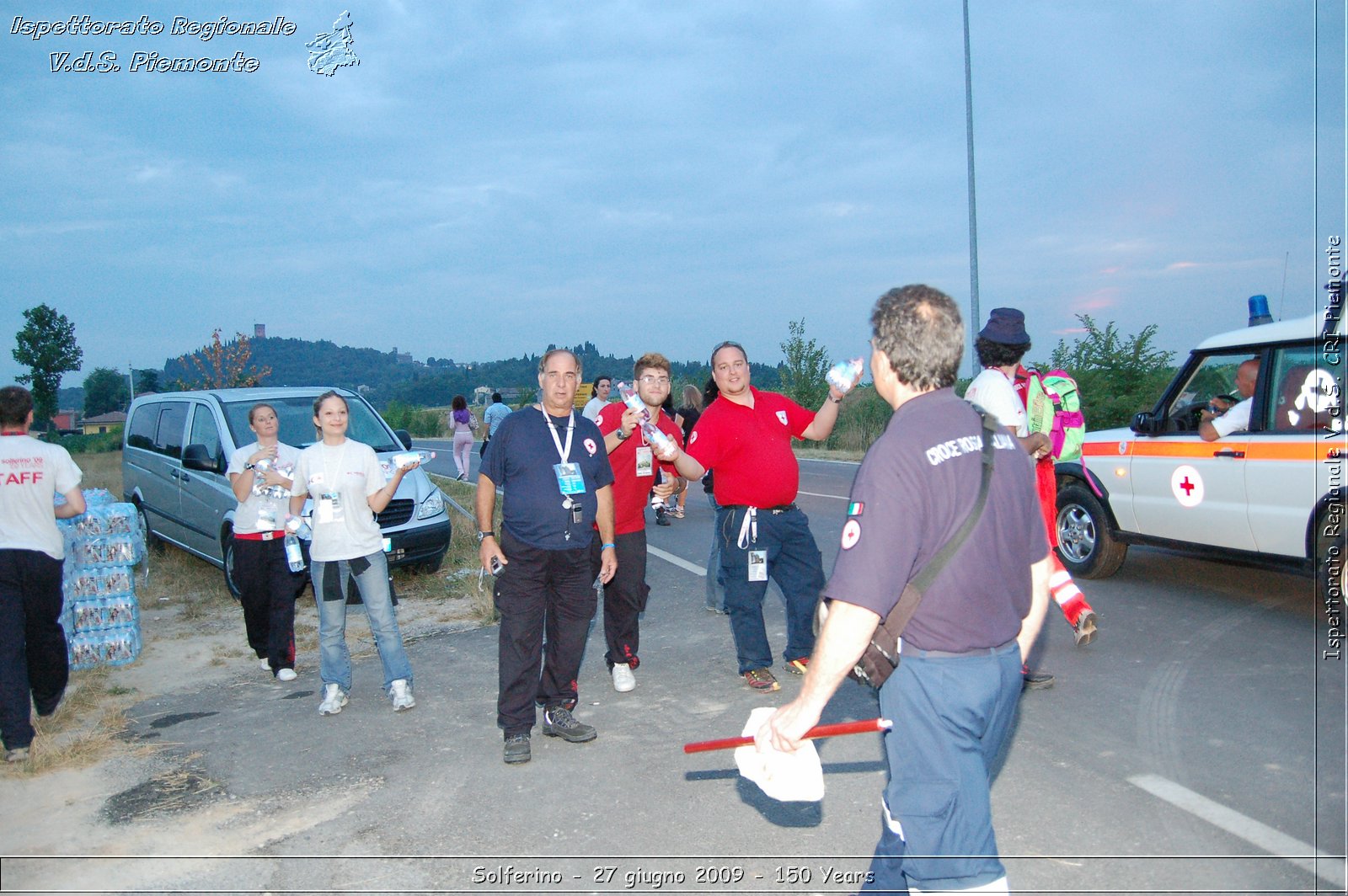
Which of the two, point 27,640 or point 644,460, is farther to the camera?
point 644,460

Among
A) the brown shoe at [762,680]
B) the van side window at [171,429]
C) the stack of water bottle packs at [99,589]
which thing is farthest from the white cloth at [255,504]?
the van side window at [171,429]

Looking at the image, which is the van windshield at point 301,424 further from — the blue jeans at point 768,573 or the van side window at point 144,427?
the blue jeans at point 768,573

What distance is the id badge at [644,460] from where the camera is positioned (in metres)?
6.04

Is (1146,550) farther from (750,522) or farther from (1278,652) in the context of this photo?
(750,522)

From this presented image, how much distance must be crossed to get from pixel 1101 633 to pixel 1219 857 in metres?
3.23

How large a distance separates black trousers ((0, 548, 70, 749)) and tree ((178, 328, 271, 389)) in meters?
15.2

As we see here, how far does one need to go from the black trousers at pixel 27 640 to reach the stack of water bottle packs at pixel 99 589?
1558mm

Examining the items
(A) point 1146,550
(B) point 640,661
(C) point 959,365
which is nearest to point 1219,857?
(C) point 959,365

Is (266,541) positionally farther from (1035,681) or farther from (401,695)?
(1035,681)

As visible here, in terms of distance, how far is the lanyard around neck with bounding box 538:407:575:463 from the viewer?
4.99 m

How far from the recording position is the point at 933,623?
7.93ft

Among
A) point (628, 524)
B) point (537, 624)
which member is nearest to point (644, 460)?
point (628, 524)

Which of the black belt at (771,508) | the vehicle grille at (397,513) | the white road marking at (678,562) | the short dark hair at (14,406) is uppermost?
the short dark hair at (14,406)

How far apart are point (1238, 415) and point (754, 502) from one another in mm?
3846
